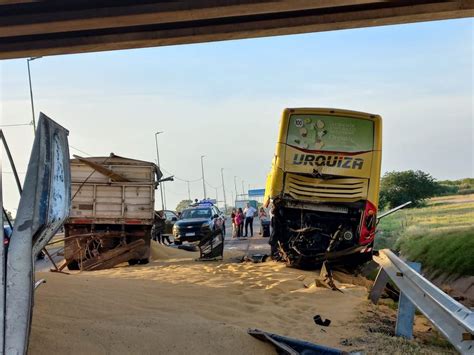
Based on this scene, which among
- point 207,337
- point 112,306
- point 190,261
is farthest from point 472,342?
point 190,261

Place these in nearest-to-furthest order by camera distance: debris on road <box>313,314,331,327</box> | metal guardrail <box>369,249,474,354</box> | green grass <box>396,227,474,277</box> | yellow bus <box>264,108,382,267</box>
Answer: metal guardrail <box>369,249,474,354</box>
debris on road <box>313,314,331,327</box>
yellow bus <box>264,108,382,267</box>
green grass <box>396,227,474,277</box>

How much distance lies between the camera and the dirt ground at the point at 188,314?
491 cm

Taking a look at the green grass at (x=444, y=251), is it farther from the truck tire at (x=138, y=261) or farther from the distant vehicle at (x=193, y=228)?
the distant vehicle at (x=193, y=228)

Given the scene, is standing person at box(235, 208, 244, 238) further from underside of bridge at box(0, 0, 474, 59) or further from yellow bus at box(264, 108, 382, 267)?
underside of bridge at box(0, 0, 474, 59)

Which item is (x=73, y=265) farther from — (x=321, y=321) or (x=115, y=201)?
(x=321, y=321)

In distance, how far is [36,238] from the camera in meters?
3.62

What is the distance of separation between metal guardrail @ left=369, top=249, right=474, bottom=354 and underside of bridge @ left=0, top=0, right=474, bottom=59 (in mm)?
4118

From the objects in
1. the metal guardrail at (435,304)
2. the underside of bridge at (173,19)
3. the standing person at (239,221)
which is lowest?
the standing person at (239,221)

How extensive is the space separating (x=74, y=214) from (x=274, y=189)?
6.85 m

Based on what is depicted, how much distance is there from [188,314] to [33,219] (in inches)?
132

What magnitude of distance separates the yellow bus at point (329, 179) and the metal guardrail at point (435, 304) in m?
4.36

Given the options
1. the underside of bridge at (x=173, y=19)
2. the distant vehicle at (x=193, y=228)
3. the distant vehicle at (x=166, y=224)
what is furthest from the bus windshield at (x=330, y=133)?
the distant vehicle at (x=166, y=224)

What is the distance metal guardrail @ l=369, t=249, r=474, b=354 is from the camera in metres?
4.29

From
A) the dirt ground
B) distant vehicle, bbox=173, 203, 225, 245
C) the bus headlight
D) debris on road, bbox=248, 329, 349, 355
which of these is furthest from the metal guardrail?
distant vehicle, bbox=173, 203, 225, 245
